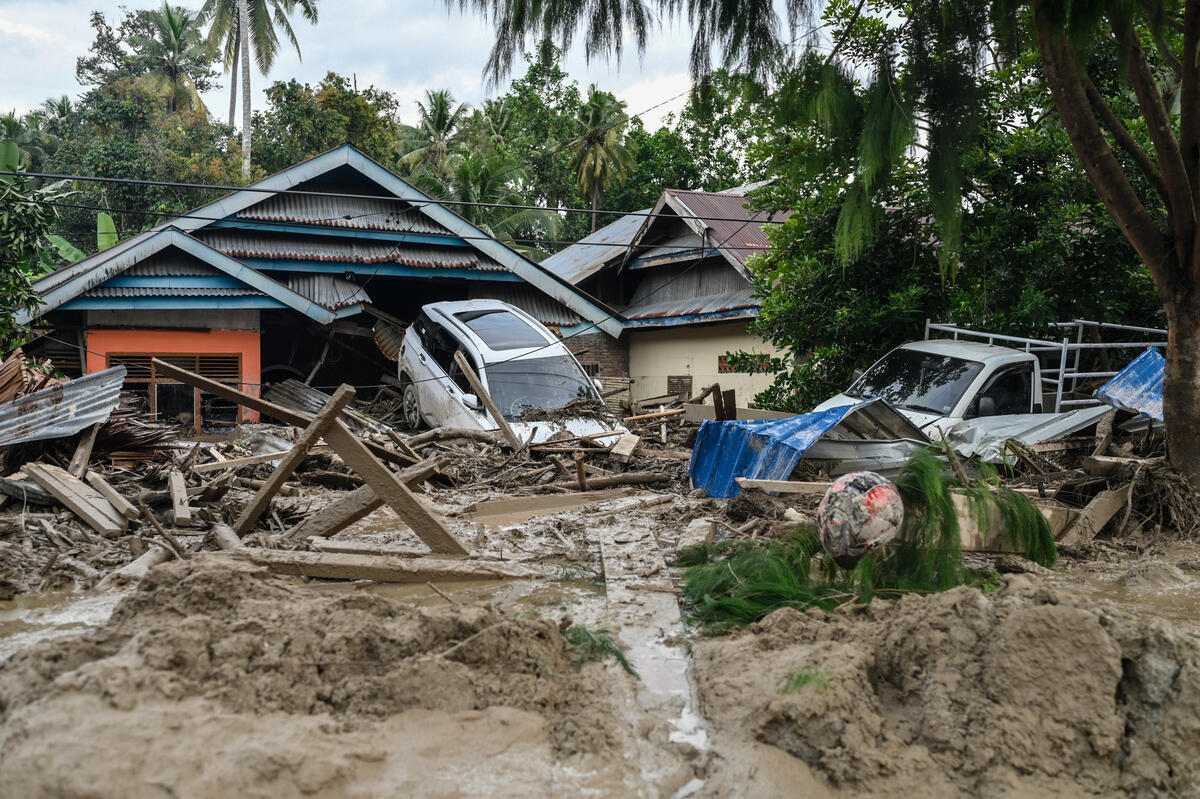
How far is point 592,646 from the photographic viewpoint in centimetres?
463

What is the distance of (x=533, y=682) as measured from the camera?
13.1ft

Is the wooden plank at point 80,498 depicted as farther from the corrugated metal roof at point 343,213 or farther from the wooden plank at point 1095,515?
the corrugated metal roof at point 343,213

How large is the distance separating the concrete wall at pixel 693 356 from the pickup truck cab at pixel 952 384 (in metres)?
8.47

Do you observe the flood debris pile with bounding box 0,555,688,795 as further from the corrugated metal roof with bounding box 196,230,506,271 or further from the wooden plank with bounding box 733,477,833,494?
the corrugated metal roof with bounding box 196,230,506,271

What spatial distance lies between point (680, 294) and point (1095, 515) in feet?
58.5

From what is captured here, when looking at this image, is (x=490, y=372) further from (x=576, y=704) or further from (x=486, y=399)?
(x=576, y=704)

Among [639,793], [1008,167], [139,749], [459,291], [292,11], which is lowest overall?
[639,793]

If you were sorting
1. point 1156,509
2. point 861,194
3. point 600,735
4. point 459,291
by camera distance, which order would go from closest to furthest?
point 600,735
point 861,194
point 1156,509
point 459,291

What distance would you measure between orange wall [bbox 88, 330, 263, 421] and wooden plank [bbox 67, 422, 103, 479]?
8.04m

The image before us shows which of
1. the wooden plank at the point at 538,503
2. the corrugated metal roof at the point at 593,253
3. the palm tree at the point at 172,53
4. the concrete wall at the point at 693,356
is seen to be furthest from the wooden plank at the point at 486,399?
the palm tree at the point at 172,53

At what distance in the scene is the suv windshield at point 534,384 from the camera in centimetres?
1448

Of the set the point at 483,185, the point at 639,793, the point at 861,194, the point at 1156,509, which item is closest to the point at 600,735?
the point at 639,793

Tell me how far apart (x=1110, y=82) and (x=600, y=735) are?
532 inches

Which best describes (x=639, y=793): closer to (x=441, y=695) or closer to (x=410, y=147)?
(x=441, y=695)
